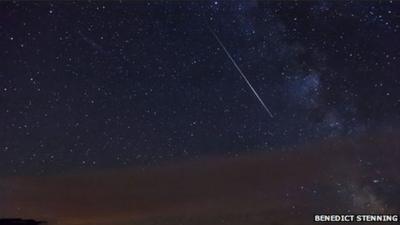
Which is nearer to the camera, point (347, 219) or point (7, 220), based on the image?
point (347, 219)

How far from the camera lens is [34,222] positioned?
67.3ft

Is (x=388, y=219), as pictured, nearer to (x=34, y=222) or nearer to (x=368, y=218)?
(x=368, y=218)

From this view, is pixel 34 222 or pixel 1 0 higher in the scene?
pixel 1 0

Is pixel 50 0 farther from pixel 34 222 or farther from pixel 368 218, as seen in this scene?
pixel 368 218

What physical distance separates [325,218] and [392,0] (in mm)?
8152

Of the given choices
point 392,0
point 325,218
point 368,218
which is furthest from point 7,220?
point 392,0

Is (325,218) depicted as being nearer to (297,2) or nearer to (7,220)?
(297,2)

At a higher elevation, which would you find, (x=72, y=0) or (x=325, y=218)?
(x=72, y=0)

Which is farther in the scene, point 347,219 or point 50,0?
point 347,219

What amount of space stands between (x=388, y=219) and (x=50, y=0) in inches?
551

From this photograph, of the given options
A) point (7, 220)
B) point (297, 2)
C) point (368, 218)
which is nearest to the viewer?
point (297, 2)

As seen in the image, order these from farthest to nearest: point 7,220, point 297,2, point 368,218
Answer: point 7,220 → point 368,218 → point 297,2

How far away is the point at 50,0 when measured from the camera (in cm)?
1523

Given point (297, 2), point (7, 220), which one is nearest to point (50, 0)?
point (297, 2)
